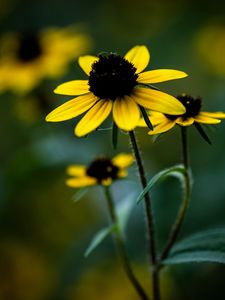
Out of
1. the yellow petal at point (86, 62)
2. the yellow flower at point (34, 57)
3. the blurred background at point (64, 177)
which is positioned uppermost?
the yellow flower at point (34, 57)

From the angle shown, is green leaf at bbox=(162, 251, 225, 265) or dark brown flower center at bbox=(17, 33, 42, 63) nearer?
green leaf at bbox=(162, 251, 225, 265)

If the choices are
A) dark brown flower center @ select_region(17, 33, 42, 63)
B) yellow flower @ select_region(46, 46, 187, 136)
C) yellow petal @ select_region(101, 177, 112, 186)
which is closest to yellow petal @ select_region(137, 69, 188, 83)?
yellow flower @ select_region(46, 46, 187, 136)

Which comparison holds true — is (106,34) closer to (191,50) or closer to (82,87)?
(191,50)

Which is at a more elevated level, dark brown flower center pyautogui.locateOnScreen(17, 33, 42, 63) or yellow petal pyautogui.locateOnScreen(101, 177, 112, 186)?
dark brown flower center pyautogui.locateOnScreen(17, 33, 42, 63)

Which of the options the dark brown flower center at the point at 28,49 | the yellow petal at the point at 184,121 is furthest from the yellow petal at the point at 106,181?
the dark brown flower center at the point at 28,49

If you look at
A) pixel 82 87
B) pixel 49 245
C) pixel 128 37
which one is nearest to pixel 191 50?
pixel 128 37

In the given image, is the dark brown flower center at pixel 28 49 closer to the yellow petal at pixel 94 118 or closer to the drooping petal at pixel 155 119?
the drooping petal at pixel 155 119

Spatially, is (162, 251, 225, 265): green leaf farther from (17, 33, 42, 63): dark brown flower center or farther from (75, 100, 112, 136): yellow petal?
(17, 33, 42, 63): dark brown flower center
